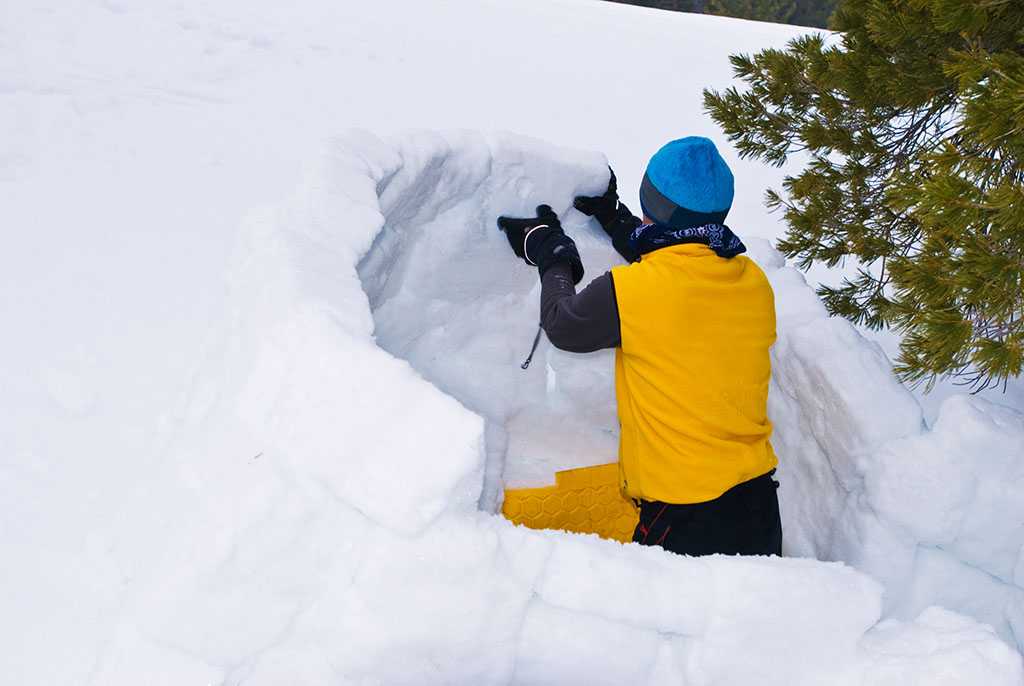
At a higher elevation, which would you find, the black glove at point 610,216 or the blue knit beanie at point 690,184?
the blue knit beanie at point 690,184

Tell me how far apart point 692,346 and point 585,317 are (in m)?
0.22

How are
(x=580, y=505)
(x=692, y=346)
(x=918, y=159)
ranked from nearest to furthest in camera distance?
(x=692, y=346), (x=918, y=159), (x=580, y=505)

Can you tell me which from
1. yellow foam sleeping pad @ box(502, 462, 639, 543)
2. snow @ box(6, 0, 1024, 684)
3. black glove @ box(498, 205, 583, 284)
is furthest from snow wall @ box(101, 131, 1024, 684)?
yellow foam sleeping pad @ box(502, 462, 639, 543)

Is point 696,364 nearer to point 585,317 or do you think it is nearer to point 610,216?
point 585,317

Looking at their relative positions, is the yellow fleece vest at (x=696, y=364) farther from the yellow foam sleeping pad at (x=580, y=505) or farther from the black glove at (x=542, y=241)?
the yellow foam sleeping pad at (x=580, y=505)

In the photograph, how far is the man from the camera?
56.6 inches

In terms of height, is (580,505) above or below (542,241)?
below

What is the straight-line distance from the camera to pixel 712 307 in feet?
4.72

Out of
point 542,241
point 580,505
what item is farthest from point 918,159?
point 580,505

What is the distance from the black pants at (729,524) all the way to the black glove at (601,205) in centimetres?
91

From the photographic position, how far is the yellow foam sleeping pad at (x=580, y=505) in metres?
2.04

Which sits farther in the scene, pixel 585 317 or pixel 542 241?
pixel 542 241

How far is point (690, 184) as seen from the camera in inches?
57.5

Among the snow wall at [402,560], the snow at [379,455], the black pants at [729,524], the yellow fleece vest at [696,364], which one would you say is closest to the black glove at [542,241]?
the snow at [379,455]
